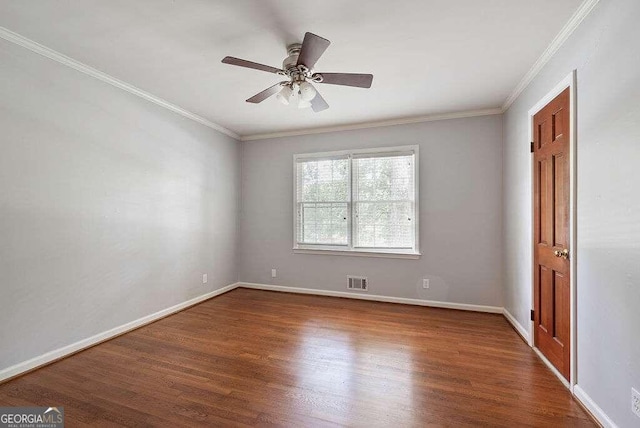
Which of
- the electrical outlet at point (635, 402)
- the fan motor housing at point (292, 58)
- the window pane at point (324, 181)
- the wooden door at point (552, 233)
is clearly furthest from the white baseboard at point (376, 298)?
the fan motor housing at point (292, 58)

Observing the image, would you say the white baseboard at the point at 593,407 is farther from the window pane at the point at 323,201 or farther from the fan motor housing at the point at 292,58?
the fan motor housing at the point at 292,58

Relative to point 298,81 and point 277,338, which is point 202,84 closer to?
point 298,81

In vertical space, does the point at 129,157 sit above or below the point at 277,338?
above

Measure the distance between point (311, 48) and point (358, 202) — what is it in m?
2.59

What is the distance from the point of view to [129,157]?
3074 mm

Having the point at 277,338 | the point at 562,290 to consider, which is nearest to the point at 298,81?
the point at 277,338

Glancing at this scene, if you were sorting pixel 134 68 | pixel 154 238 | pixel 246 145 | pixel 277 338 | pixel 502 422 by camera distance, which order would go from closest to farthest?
pixel 502 422 < pixel 134 68 < pixel 277 338 < pixel 154 238 < pixel 246 145

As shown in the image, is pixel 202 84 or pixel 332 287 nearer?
pixel 202 84

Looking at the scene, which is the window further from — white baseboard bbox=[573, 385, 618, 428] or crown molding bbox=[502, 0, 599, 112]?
white baseboard bbox=[573, 385, 618, 428]

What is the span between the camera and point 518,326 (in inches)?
120

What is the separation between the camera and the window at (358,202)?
400 centimetres

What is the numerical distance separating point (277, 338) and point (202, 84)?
2746 millimetres

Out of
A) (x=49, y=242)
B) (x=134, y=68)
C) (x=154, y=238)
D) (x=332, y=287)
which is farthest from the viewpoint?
(x=332, y=287)

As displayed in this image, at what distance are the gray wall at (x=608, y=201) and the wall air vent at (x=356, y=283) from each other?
251 centimetres
